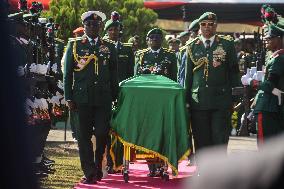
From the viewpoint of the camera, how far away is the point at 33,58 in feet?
29.0

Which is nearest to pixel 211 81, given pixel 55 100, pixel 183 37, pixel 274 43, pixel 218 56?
pixel 218 56

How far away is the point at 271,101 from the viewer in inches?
310

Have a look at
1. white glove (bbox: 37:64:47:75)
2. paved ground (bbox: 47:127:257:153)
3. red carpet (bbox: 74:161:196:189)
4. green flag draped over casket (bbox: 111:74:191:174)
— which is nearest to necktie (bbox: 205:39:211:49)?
green flag draped over casket (bbox: 111:74:191:174)

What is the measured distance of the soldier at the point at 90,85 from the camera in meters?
8.53

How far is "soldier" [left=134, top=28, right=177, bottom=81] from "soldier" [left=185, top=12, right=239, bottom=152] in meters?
1.22

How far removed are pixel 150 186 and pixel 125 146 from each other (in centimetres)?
54

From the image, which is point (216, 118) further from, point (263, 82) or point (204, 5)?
point (204, 5)

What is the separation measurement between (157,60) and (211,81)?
1.49 metres

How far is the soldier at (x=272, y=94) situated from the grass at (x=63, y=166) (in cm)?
213

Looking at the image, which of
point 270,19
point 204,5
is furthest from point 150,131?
point 204,5

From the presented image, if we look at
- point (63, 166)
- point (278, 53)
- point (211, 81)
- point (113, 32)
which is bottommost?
point (63, 166)

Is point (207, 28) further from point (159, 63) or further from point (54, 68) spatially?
point (54, 68)

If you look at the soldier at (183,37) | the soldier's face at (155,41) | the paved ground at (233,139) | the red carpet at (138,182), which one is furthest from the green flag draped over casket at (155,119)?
the soldier at (183,37)

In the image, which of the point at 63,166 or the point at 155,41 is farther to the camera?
the point at 63,166
